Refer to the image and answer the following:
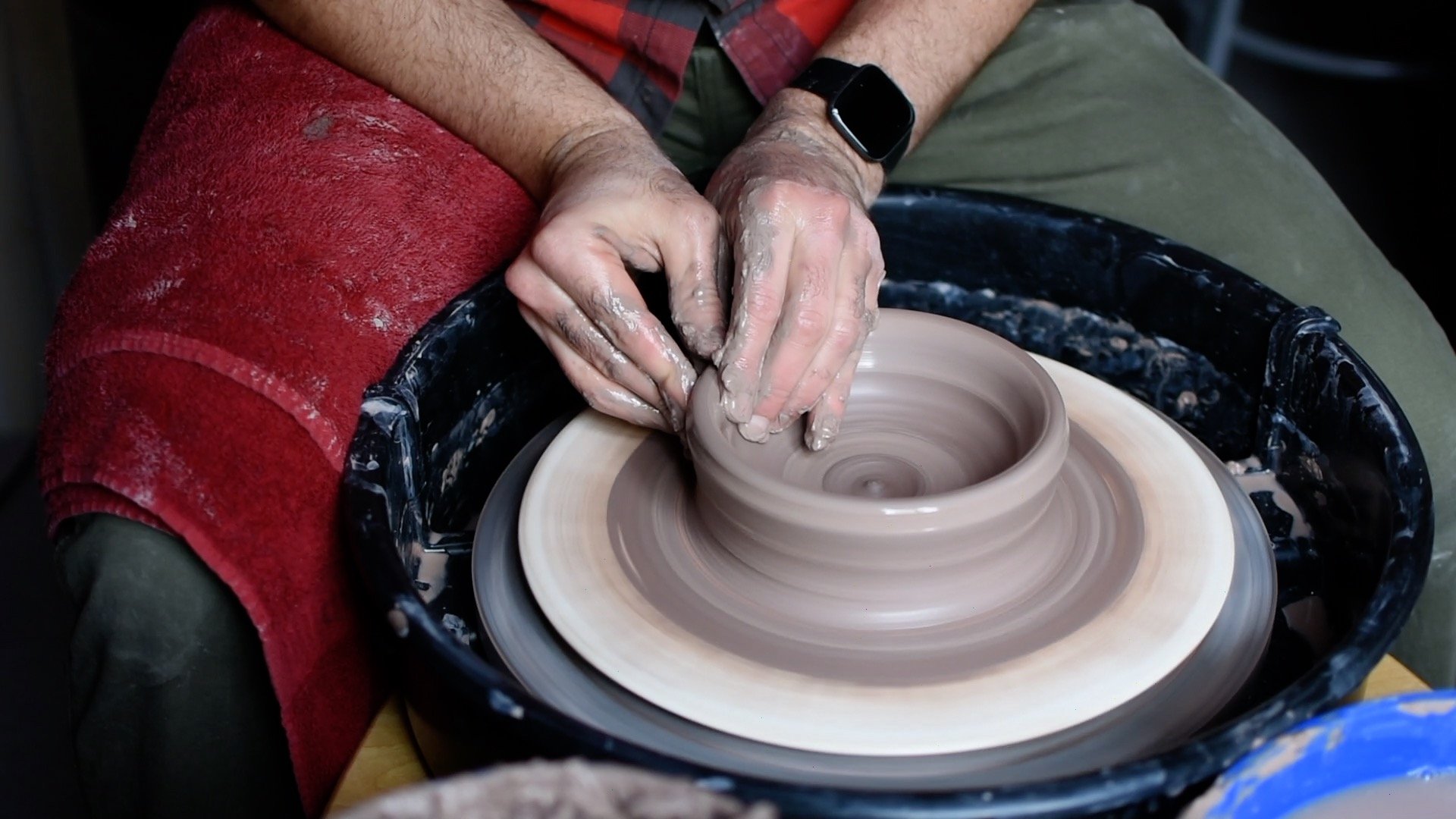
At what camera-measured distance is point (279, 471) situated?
1.12 metres

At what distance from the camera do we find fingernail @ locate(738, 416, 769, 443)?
1149 millimetres

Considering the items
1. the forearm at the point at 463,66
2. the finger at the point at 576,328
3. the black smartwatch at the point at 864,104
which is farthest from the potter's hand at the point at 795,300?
the forearm at the point at 463,66

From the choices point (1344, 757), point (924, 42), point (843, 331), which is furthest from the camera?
point (924, 42)

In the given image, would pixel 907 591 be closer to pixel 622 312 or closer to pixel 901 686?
pixel 901 686

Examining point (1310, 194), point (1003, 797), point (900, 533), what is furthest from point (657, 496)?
point (1310, 194)

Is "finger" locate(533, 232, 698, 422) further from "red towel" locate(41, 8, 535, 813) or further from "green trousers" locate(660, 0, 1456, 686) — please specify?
"green trousers" locate(660, 0, 1456, 686)

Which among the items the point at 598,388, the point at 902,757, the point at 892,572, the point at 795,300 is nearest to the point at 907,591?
the point at 892,572

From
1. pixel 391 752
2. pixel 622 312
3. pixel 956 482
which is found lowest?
pixel 391 752

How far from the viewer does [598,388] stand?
1257mm

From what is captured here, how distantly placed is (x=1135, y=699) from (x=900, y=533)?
9.0 inches

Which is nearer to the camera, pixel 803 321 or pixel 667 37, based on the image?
pixel 803 321

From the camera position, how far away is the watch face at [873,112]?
4.74 feet

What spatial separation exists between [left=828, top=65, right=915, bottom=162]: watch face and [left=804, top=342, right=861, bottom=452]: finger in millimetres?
354

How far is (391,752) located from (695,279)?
0.51 m
